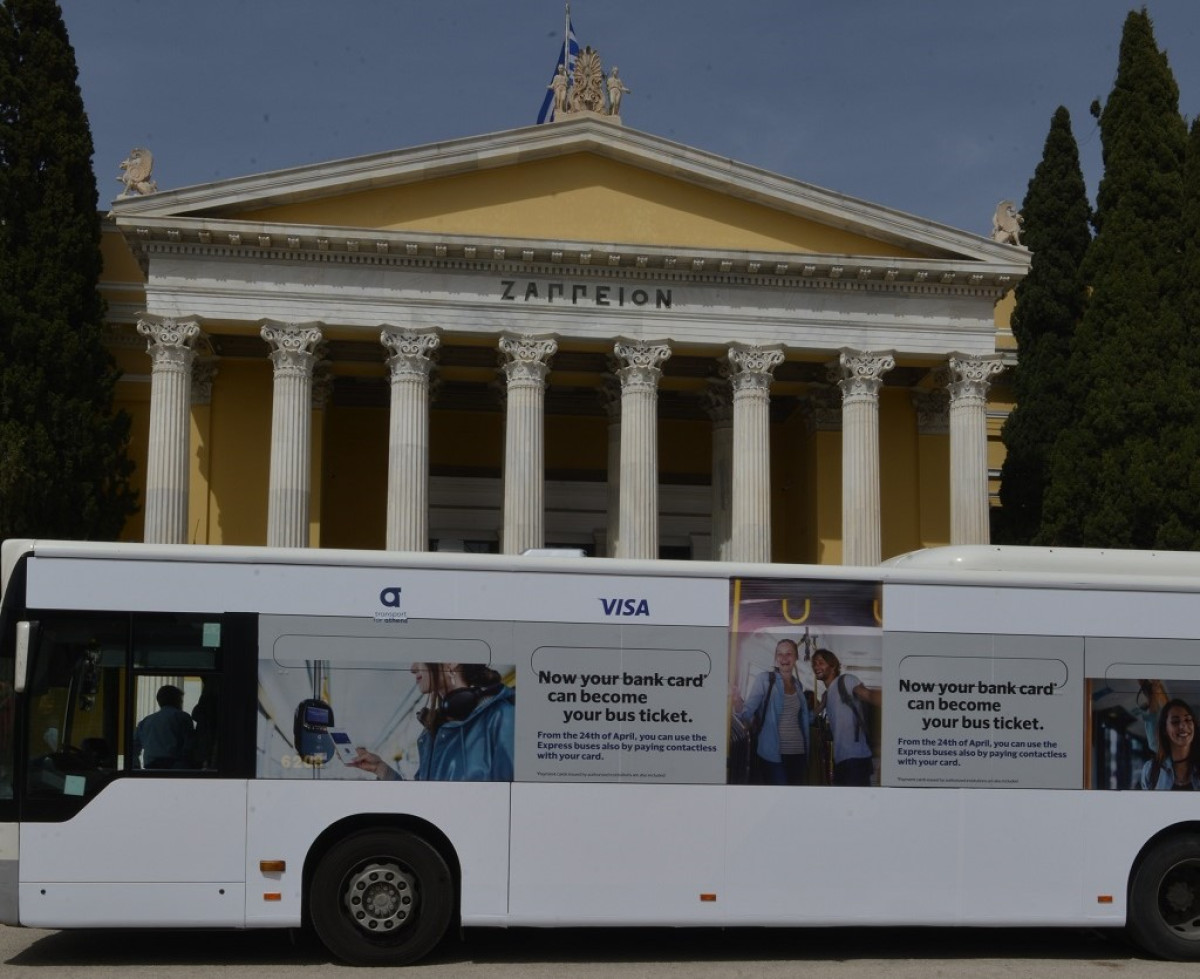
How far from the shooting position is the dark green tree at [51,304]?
2477 cm

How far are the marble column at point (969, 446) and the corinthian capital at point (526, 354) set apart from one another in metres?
7.87

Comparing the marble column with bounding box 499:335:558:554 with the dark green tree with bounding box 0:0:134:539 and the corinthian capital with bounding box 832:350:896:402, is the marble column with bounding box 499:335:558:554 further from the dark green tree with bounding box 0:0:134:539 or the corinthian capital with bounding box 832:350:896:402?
the dark green tree with bounding box 0:0:134:539

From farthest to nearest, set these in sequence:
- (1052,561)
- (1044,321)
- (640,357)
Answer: (1044,321)
(640,357)
(1052,561)

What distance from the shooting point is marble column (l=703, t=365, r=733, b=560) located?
2852 cm

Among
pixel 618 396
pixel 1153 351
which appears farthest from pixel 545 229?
pixel 1153 351

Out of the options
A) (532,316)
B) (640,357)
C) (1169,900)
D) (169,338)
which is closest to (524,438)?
(532,316)

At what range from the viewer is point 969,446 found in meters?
26.8

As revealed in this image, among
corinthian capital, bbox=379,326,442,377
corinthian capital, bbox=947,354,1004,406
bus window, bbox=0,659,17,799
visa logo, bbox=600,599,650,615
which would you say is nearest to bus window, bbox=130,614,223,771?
bus window, bbox=0,659,17,799

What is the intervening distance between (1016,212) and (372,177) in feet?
42.9

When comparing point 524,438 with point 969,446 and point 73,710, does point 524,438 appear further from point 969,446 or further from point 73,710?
point 73,710

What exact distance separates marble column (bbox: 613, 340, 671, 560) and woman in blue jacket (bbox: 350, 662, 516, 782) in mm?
15596

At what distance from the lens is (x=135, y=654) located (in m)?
9.87

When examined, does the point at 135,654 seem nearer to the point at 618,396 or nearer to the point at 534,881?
the point at 534,881

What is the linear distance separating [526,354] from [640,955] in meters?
16.7
